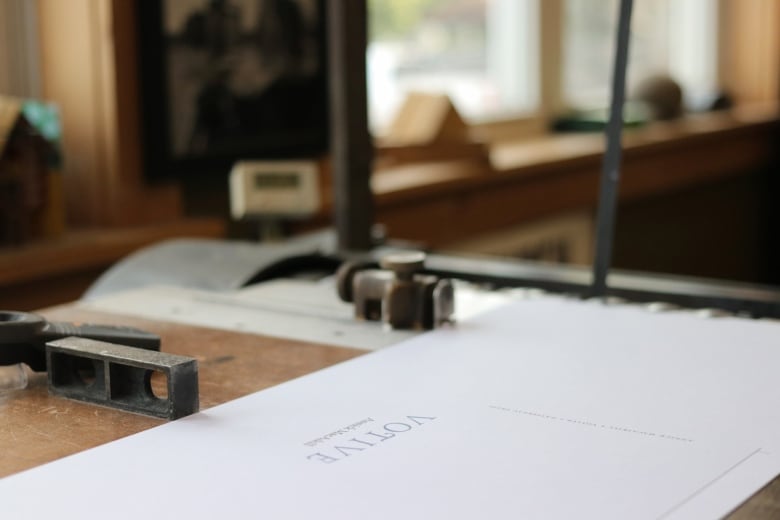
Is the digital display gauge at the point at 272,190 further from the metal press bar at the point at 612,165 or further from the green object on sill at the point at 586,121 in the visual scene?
the green object on sill at the point at 586,121

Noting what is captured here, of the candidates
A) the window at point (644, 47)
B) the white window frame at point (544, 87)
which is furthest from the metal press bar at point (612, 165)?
the window at point (644, 47)

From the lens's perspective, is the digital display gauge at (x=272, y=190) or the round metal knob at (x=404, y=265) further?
the digital display gauge at (x=272, y=190)

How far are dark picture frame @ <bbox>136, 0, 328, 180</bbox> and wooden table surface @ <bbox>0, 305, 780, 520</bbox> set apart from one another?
39.7 inches

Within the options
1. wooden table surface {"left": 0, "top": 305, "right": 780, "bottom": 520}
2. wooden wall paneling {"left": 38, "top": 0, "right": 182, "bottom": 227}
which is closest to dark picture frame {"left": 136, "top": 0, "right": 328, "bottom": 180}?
wooden wall paneling {"left": 38, "top": 0, "right": 182, "bottom": 227}

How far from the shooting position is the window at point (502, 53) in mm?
2947

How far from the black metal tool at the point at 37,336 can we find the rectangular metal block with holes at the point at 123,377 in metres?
0.02

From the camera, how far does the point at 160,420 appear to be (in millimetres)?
739

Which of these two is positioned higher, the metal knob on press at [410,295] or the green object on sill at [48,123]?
the green object on sill at [48,123]

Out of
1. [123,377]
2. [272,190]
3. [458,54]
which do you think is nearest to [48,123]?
[272,190]

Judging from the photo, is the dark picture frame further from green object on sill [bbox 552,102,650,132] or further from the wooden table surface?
green object on sill [bbox 552,102,650,132]

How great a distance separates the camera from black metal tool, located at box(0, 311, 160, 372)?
0.81 m

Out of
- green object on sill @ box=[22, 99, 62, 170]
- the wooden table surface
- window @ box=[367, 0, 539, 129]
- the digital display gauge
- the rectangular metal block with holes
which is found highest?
window @ box=[367, 0, 539, 129]

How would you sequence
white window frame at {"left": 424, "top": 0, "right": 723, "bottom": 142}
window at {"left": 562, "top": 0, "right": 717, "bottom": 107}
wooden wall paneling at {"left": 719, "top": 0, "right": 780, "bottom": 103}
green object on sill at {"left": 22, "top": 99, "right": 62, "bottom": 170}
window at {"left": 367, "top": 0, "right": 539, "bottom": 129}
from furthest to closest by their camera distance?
1. wooden wall paneling at {"left": 719, "top": 0, "right": 780, "bottom": 103}
2. window at {"left": 562, "top": 0, "right": 717, "bottom": 107}
3. white window frame at {"left": 424, "top": 0, "right": 723, "bottom": 142}
4. window at {"left": 367, "top": 0, "right": 539, "bottom": 129}
5. green object on sill at {"left": 22, "top": 99, "right": 62, "bottom": 170}

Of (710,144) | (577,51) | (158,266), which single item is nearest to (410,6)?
(577,51)
